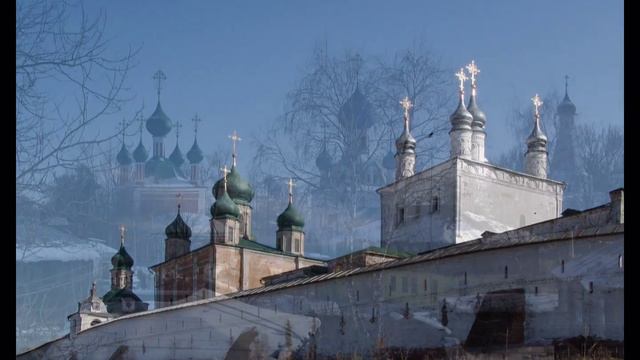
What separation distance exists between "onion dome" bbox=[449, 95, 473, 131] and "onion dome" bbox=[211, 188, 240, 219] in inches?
80.5

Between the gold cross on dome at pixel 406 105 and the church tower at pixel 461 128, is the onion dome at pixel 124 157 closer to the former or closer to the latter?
the gold cross on dome at pixel 406 105

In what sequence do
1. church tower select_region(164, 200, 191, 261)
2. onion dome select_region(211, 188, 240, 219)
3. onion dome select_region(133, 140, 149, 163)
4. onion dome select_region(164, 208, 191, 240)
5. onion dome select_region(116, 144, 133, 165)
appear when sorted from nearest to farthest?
onion dome select_region(116, 144, 133, 165)
onion dome select_region(133, 140, 149, 163)
onion dome select_region(164, 208, 191, 240)
church tower select_region(164, 200, 191, 261)
onion dome select_region(211, 188, 240, 219)

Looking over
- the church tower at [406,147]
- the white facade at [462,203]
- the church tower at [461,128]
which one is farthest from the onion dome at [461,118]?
the white facade at [462,203]

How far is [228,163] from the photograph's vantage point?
564 cm

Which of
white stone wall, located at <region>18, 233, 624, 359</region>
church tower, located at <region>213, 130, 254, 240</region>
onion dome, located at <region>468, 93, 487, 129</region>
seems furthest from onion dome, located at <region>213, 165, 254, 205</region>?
onion dome, located at <region>468, 93, 487, 129</region>

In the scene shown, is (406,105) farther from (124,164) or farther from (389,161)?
(124,164)

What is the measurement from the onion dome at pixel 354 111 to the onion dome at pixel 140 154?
1.17m

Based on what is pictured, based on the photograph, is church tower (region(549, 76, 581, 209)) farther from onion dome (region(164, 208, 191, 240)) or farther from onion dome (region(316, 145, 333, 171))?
onion dome (region(164, 208, 191, 240))

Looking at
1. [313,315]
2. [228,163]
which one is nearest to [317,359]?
[313,315]

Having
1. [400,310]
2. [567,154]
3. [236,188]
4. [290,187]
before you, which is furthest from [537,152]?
[236,188]

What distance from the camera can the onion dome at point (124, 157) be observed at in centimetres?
493

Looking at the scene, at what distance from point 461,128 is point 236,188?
1.73m

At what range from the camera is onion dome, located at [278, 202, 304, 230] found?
5691 mm
